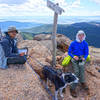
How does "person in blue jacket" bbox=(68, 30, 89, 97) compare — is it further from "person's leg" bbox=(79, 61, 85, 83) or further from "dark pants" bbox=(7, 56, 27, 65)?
"dark pants" bbox=(7, 56, 27, 65)

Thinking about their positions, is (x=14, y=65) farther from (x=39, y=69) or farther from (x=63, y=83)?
(x=63, y=83)

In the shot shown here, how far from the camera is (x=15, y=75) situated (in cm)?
537

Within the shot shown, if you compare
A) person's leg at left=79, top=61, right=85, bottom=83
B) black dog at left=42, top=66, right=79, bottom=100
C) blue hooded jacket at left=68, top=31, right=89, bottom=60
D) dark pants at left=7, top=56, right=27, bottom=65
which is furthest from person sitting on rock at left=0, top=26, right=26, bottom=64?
person's leg at left=79, top=61, right=85, bottom=83

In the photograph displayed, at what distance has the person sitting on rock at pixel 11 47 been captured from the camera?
16.0ft

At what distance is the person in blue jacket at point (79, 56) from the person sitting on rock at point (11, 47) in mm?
2747

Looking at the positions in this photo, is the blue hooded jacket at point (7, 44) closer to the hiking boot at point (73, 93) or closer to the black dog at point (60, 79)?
the black dog at point (60, 79)

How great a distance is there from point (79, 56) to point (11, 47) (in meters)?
3.60

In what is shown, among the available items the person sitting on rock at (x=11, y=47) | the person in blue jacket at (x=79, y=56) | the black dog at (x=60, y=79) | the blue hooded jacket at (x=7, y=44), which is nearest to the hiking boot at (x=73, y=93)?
the person in blue jacket at (x=79, y=56)

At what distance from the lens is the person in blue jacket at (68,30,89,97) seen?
5867mm

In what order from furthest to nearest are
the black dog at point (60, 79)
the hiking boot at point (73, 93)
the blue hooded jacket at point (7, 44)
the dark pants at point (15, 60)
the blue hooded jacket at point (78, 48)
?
the blue hooded jacket at point (78, 48), the hiking boot at point (73, 93), the dark pants at point (15, 60), the blue hooded jacket at point (7, 44), the black dog at point (60, 79)

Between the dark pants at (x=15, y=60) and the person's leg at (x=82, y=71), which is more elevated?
the dark pants at (x=15, y=60)

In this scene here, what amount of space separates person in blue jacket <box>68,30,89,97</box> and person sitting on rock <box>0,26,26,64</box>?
9.01 ft

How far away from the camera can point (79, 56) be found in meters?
6.25

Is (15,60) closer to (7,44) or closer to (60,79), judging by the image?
(7,44)
